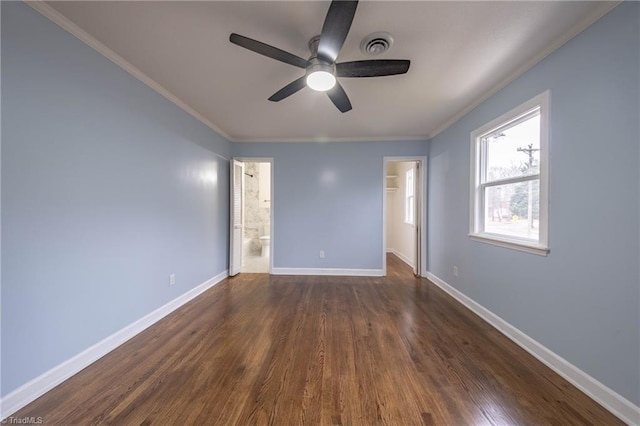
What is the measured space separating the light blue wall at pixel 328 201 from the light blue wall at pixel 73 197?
1836mm

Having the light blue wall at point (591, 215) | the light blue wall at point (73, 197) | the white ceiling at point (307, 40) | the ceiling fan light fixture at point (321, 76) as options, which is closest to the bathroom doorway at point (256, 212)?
the light blue wall at point (73, 197)

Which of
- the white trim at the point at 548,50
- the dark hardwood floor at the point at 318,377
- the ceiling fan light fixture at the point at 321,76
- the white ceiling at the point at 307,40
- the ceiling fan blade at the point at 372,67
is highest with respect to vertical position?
the white ceiling at the point at 307,40

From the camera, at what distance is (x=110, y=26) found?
1682 millimetres

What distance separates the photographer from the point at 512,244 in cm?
217

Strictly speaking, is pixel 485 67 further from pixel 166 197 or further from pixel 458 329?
pixel 166 197

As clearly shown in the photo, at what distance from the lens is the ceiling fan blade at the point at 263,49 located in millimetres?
1491

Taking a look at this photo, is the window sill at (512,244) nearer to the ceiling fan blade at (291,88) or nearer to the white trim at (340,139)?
the white trim at (340,139)

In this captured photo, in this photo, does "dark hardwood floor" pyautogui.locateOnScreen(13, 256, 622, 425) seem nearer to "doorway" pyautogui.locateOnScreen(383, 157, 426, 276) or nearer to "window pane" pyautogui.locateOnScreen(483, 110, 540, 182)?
"window pane" pyautogui.locateOnScreen(483, 110, 540, 182)

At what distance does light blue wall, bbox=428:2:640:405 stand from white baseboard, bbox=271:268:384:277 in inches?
85.5

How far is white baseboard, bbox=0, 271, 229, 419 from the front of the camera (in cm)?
136

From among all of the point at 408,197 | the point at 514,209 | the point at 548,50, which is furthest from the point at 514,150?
the point at 408,197

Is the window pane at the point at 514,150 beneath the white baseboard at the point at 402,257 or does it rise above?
above

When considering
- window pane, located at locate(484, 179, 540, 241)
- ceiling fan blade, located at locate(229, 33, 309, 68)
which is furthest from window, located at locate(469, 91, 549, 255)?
ceiling fan blade, located at locate(229, 33, 309, 68)

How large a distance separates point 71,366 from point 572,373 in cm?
345
